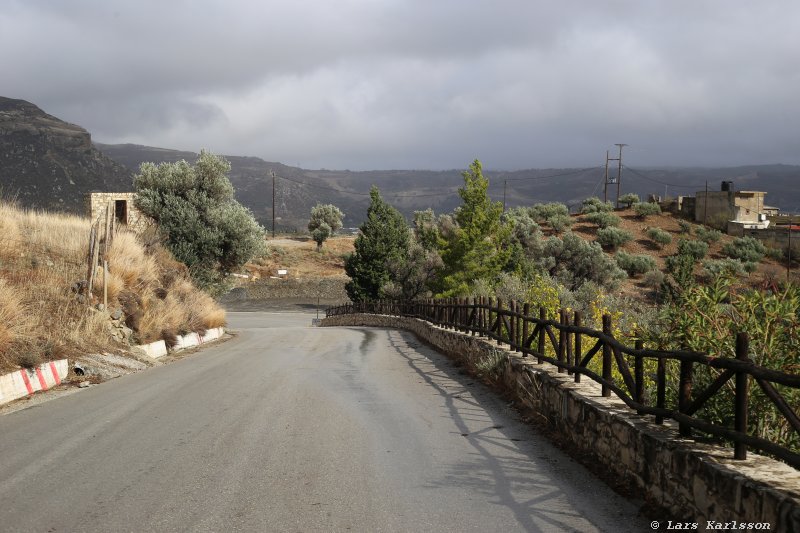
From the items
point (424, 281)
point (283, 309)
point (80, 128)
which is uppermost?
point (80, 128)

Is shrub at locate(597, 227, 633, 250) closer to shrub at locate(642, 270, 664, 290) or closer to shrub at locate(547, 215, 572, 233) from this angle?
shrub at locate(547, 215, 572, 233)

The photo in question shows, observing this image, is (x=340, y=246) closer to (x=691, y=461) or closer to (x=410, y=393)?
(x=410, y=393)

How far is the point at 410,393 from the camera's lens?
39.4ft

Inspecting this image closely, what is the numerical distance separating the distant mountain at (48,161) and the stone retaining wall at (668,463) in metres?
77.8

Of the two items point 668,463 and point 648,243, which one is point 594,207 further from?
point 668,463

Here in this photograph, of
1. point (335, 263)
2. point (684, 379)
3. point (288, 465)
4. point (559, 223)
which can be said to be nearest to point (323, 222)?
point (335, 263)

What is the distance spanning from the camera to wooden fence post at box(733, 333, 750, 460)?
16.6ft

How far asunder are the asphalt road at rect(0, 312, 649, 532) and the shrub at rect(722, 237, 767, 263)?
61980 mm

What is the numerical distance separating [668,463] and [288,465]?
367 centimetres

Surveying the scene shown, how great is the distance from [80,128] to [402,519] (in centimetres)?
14830

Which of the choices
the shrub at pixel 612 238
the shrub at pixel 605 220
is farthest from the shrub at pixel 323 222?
the shrub at pixel 612 238

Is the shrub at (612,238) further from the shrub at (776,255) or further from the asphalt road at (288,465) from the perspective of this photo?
the asphalt road at (288,465)

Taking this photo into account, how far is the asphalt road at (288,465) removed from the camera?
18.4ft

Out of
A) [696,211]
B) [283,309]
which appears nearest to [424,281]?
[283,309]
